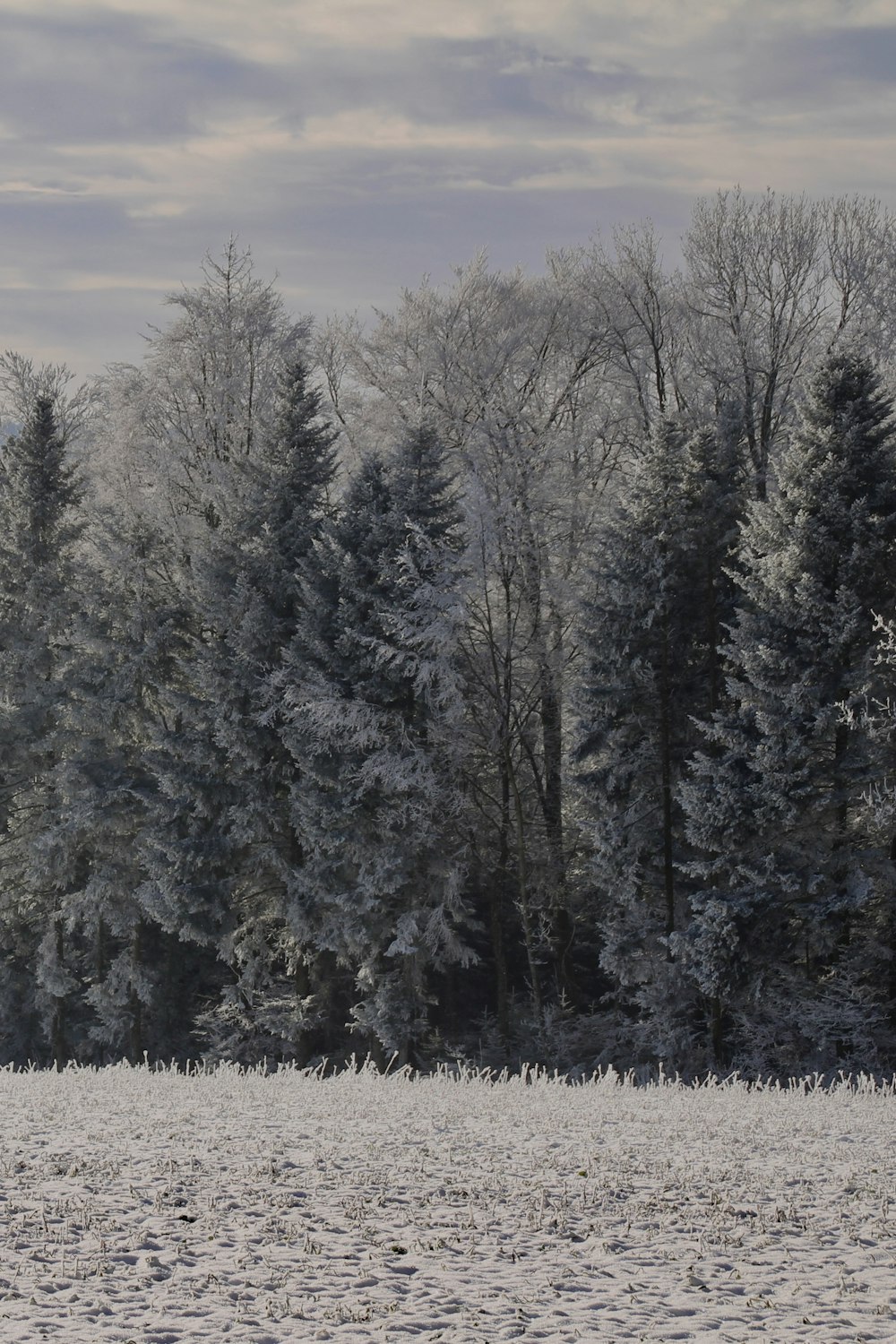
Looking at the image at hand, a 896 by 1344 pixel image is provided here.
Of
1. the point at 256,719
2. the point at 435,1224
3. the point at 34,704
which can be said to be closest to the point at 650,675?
the point at 256,719

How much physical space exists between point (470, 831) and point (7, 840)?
11.9 metres

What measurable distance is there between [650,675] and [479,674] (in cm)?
371

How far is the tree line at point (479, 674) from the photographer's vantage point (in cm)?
2419

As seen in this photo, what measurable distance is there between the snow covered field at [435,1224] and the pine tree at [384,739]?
46.6 feet

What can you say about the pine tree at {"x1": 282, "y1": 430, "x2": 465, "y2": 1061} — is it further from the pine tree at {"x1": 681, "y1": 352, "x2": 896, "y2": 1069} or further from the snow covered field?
the snow covered field

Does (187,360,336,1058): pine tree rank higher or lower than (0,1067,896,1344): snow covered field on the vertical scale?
higher

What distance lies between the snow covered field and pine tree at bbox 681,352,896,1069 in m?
12.3

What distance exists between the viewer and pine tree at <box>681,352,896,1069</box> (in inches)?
930

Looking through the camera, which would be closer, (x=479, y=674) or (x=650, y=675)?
(x=650, y=675)

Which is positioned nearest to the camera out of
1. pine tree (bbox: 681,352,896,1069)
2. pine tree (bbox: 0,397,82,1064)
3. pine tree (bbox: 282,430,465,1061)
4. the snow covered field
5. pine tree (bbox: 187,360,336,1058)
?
the snow covered field

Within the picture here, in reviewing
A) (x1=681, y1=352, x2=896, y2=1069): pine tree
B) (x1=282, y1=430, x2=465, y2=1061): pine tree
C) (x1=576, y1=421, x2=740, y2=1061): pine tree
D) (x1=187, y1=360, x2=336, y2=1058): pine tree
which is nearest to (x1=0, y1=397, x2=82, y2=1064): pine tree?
(x1=187, y1=360, x2=336, y2=1058): pine tree

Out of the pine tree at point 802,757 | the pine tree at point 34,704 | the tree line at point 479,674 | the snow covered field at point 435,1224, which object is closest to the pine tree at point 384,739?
the tree line at point 479,674

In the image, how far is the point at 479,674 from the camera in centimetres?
2816

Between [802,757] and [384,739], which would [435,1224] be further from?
[384,739]
